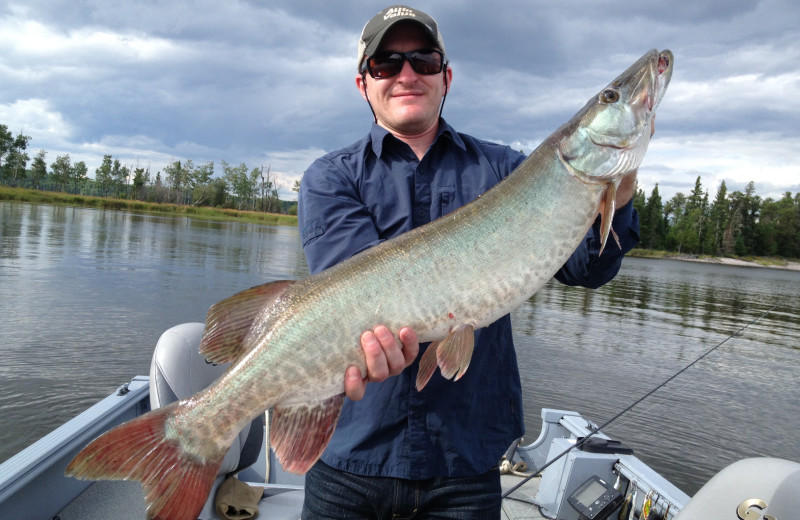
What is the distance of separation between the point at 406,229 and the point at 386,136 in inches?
18.2

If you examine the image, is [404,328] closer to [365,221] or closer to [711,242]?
[365,221]

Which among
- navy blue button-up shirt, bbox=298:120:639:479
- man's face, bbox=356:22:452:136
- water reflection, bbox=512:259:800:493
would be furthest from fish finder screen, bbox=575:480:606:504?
water reflection, bbox=512:259:800:493

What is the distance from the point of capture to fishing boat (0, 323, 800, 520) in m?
2.50

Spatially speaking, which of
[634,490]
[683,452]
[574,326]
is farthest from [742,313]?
[634,490]

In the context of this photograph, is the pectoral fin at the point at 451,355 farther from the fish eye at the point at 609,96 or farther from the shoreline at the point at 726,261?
the shoreline at the point at 726,261

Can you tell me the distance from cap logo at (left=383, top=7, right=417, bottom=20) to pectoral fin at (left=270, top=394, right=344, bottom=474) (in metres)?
1.76

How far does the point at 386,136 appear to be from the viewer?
2436mm

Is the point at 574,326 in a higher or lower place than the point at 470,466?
lower

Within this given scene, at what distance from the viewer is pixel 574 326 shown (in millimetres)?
18594

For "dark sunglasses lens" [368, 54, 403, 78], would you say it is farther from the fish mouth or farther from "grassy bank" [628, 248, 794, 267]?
"grassy bank" [628, 248, 794, 267]

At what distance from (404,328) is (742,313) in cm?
2849

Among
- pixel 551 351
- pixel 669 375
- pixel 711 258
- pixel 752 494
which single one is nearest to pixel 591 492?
pixel 752 494

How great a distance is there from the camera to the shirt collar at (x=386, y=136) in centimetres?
244

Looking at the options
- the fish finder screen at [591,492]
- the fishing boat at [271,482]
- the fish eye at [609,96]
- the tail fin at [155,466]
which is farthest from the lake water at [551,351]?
the fish eye at [609,96]
